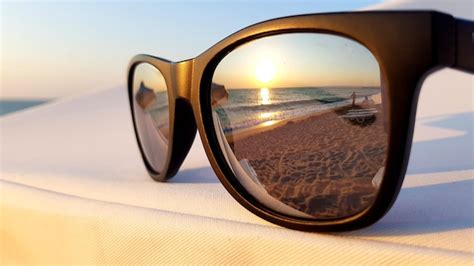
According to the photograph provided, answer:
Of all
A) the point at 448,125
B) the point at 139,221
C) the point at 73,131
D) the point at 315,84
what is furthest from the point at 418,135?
the point at 73,131

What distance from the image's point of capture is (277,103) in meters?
0.37

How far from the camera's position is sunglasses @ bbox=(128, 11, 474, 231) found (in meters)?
0.28

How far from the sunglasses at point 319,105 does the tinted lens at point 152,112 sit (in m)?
0.10

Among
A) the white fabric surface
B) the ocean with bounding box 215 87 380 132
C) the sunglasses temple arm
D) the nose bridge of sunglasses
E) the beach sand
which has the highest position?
the sunglasses temple arm

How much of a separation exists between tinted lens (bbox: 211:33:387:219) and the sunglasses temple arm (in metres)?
0.05

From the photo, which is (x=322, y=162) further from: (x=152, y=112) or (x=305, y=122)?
(x=152, y=112)

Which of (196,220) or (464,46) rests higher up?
(464,46)

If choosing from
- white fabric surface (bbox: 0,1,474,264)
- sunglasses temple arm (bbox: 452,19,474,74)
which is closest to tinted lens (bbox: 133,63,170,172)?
white fabric surface (bbox: 0,1,474,264)

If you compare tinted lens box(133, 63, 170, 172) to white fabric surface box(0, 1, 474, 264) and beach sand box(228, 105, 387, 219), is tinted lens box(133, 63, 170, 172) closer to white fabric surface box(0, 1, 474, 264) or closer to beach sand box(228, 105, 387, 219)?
white fabric surface box(0, 1, 474, 264)

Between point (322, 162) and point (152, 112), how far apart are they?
1.06 feet

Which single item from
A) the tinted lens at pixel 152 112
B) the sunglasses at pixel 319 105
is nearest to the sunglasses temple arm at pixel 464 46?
the sunglasses at pixel 319 105

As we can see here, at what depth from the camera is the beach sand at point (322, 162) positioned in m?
0.32

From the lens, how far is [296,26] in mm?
330

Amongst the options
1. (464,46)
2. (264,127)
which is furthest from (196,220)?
(464,46)
